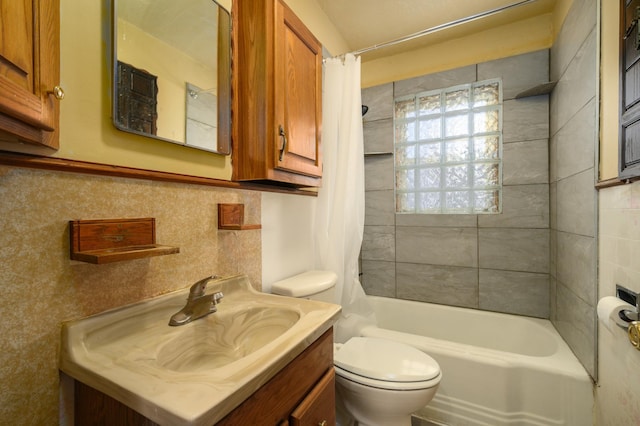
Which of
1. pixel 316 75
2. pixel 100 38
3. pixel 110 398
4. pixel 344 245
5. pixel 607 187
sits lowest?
pixel 110 398

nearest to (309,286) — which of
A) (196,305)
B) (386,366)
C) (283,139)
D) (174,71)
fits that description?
(386,366)

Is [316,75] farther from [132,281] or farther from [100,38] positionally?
[132,281]

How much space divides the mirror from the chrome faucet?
0.47 meters

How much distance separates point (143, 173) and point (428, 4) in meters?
1.96

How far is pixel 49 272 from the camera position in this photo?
0.63 meters

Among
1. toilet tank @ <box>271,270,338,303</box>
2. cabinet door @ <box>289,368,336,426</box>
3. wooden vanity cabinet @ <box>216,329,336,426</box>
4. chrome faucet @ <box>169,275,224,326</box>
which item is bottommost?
cabinet door @ <box>289,368,336,426</box>

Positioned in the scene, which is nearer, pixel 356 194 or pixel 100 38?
pixel 100 38

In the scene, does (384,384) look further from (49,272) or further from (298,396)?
(49,272)

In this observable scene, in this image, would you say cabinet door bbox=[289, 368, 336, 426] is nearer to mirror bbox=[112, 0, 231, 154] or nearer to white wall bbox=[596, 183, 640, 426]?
mirror bbox=[112, 0, 231, 154]

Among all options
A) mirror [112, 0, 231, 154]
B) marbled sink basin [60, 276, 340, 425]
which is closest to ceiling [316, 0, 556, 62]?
mirror [112, 0, 231, 154]

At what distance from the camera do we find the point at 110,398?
0.55 m

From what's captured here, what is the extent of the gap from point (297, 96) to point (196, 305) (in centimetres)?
91

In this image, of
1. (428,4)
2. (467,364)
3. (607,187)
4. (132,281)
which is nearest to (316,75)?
(428,4)

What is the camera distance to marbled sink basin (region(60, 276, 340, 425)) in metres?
0.46
